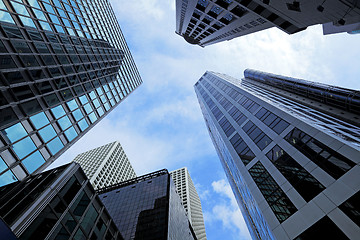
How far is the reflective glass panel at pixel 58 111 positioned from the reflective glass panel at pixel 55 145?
272 cm

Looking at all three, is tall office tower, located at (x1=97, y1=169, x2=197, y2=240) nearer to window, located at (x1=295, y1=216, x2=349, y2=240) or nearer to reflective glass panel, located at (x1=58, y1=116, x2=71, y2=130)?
reflective glass panel, located at (x1=58, y1=116, x2=71, y2=130)

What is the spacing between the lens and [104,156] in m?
96.1

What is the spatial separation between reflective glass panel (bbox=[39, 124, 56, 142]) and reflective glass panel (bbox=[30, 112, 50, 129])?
1.66ft

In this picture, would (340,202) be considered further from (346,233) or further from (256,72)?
(256,72)

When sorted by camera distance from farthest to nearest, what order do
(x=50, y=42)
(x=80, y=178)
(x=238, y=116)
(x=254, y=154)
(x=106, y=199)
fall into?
(x=106, y=199)
(x=238, y=116)
(x=254, y=154)
(x=50, y=42)
(x=80, y=178)

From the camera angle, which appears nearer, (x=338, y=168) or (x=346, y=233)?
(x=346, y=233)

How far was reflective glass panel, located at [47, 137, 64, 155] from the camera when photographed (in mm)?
19267

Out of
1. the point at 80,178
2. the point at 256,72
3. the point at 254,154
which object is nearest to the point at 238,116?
the point at 254,154

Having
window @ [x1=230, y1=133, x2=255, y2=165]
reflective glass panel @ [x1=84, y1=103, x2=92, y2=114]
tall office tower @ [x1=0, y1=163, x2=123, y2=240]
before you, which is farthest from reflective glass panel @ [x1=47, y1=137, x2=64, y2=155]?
window @ [x1=230, y1=133, x2=255, y2=165]

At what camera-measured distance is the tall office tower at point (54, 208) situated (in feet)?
38.3

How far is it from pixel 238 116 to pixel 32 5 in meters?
33.4

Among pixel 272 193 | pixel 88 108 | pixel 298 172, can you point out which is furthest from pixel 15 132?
pixel 298 172

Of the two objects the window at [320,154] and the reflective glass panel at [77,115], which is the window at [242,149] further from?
the reflective glass panel at [77,115]

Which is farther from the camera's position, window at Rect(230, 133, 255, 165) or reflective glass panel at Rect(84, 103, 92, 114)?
reflective glass panel at Rect(84, 103, 92, 114)
